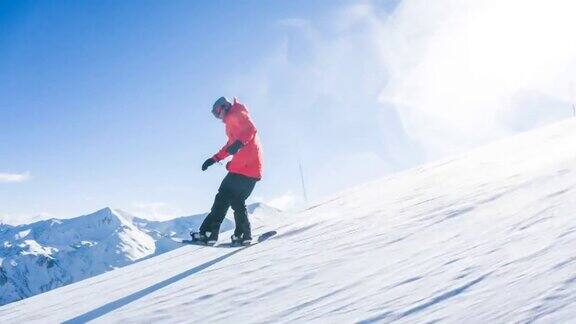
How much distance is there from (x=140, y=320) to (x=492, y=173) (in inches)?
248

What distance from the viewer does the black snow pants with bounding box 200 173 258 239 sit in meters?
7.41

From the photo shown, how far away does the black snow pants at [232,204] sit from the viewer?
292 inches

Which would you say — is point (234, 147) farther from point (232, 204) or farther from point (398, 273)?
point (398, 273)

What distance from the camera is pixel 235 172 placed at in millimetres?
7473

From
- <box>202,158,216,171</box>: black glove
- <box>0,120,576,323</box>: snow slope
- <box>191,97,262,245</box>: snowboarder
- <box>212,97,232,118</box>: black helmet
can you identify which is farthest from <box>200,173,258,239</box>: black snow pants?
<box>212,97,232,118</box>: black helmet

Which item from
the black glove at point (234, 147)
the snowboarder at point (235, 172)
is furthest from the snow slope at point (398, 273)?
the black glove at point (234, 147)

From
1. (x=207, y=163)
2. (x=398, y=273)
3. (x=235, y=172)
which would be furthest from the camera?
(x=235, y=172)

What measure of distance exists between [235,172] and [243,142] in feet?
1.72

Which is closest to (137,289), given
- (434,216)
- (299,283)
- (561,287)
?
(299,283)

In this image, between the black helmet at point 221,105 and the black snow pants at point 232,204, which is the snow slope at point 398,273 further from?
the black helmet at point 221,105

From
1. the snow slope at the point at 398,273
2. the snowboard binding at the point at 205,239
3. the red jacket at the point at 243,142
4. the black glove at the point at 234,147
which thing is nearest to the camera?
the snow slope at the point at 398,273

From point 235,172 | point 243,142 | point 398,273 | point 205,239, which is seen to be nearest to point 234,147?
point 243,142

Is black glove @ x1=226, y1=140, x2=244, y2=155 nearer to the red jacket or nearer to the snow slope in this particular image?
the red jacket

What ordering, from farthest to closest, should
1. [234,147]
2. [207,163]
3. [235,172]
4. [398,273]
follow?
[235,172] → [207,163] → [234,147] → [398,273]
